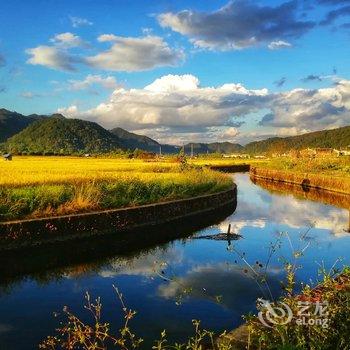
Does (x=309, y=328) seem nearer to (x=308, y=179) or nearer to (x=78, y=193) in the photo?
(x=78, y=193)

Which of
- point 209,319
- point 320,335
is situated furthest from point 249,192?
point 320,335

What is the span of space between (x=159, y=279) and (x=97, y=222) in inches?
247

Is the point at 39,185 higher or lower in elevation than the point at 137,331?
higher

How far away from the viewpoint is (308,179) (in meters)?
50.2

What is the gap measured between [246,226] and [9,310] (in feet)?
48.3

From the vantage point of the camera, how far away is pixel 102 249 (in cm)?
1716

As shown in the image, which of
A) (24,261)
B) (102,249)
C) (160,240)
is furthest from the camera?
(160,240)

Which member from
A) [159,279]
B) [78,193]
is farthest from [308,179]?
[159,279]

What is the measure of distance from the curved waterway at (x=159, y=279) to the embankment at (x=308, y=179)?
801 inches

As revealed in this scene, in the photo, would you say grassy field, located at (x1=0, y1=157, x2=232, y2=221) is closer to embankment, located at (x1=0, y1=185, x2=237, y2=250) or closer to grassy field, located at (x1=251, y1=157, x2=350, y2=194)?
embankment, located at (x1=0, y1=185, x2=237, y2=250)

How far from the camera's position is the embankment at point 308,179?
41812 mm

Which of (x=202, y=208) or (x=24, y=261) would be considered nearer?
(x=24, y=261)

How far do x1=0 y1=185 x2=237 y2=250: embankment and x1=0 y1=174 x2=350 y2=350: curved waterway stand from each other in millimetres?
641

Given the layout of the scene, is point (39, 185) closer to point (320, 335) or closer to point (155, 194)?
point (155, 194)
